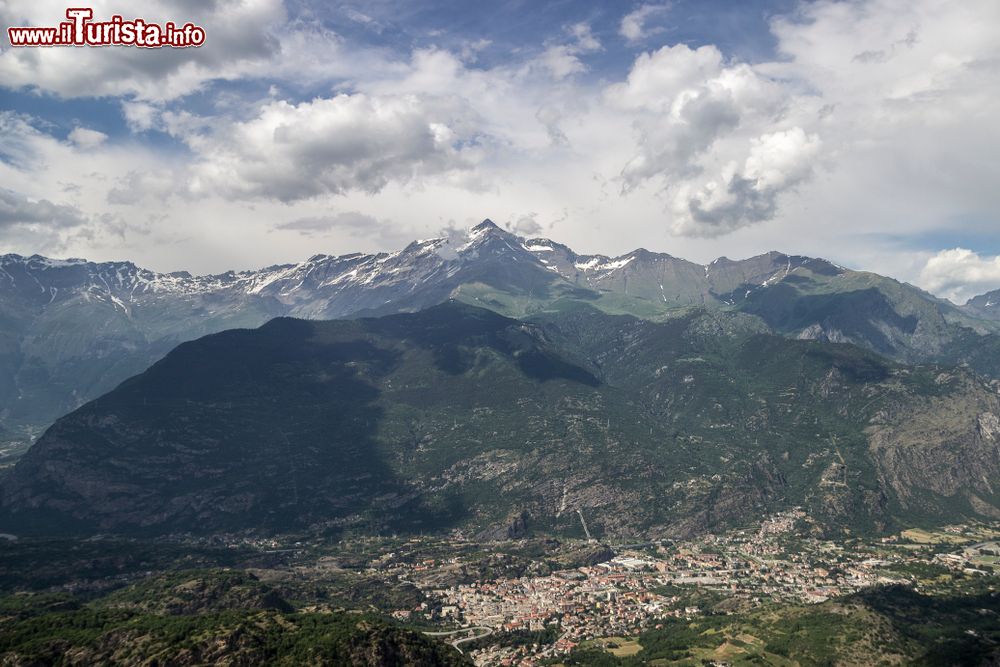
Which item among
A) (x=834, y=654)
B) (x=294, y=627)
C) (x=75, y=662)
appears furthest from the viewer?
(x=834, y=654)

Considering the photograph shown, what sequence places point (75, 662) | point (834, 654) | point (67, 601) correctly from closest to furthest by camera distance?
point (75, 662)
point (834, 654)
point (67, 601)

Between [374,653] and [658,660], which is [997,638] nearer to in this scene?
[658,660]

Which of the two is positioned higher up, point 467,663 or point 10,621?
point 10,621

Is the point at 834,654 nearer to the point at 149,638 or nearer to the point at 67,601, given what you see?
the point at 149,638

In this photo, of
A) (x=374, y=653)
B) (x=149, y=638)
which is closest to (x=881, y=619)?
(x=374, y=653)

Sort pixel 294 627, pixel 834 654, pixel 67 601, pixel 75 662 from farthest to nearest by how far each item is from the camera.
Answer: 1. pixel 67 601
2. pixel 834 654
3. pixel 294 627
4. pixel 75 662

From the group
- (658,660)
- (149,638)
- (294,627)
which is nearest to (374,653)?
(294,627)

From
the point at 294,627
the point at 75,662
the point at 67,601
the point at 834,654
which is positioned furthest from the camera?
the point at 67,601

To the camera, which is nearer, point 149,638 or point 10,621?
point 149,638

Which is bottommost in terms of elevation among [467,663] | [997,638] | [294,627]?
[997,638]
